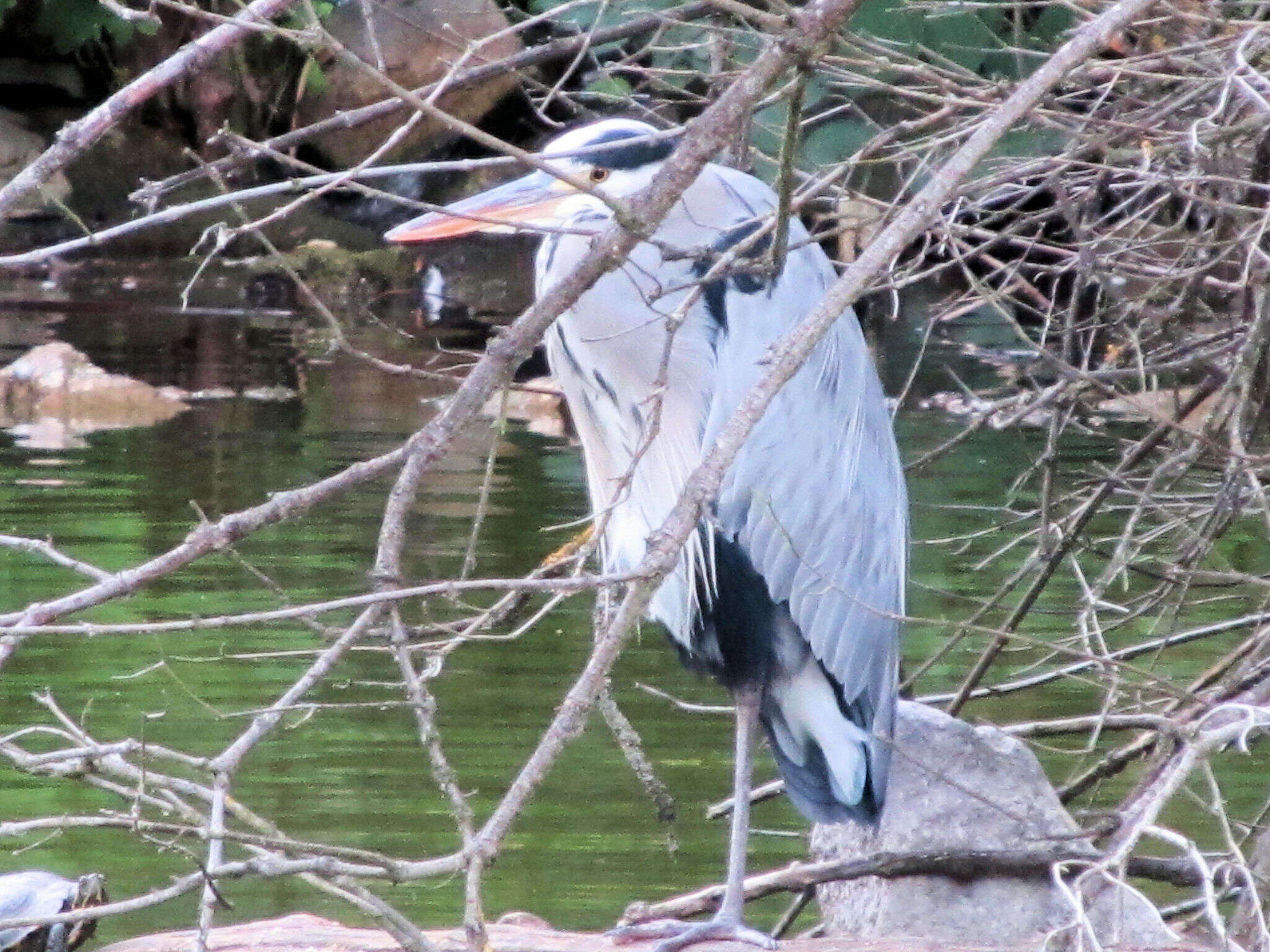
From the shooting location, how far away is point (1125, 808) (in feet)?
10.9

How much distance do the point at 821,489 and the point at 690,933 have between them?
2.88 ft

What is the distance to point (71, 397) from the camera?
1173cm

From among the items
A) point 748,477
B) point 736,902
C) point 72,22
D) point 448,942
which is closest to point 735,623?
point 748,477

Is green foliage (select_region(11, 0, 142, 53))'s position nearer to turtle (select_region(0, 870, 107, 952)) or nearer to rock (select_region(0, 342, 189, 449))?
rock (select_region(0, 342, 189, 449))

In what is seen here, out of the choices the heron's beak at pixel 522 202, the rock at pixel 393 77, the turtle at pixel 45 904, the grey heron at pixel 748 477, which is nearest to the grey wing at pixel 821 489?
the grey heron at pixel 748 477

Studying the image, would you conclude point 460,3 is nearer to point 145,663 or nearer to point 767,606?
point 145,663

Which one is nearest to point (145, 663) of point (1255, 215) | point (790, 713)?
point (790, 713)

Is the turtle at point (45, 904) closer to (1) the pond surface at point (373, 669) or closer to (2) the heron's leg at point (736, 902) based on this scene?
(1) the pond surface at point (373, 669)

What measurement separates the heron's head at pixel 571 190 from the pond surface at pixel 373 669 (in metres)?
0.34

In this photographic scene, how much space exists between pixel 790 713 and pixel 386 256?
1219cm

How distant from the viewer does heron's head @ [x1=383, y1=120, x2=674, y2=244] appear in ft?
11.1

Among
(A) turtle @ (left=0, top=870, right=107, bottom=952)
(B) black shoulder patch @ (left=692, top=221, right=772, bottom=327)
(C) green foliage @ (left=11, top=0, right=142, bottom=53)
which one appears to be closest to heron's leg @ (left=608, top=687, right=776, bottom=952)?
(B) black shoulder patch @ (left=692, top=221, right=772, bottom=327)

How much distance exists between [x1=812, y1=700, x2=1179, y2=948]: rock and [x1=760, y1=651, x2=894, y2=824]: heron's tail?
0.08 meters

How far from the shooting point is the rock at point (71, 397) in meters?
11.7
